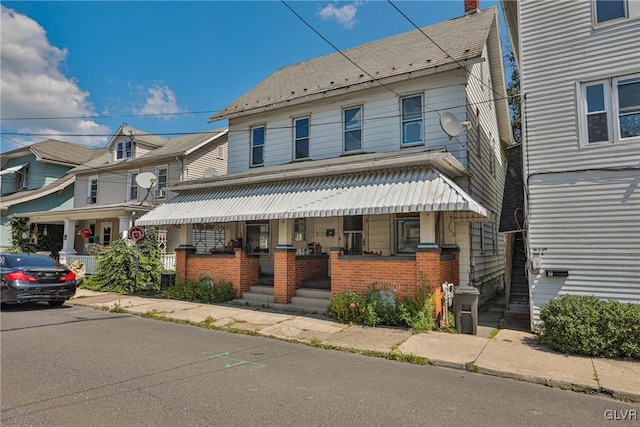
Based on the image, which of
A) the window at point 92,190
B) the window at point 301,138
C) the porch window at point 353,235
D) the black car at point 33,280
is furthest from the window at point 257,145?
the window at point 92,190

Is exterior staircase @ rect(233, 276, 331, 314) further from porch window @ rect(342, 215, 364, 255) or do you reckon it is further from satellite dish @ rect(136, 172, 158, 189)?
satellite dish @ rect(136, 172, 158, 189)

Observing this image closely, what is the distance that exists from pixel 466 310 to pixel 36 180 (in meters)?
30.3

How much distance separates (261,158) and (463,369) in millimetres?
11231

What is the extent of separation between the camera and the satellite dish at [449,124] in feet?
34.4

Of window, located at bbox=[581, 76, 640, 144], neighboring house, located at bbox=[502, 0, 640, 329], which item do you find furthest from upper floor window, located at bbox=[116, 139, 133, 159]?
window, located at bbox=[581, 76, 640, 144]

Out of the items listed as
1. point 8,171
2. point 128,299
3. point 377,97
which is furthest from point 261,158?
point 8,171

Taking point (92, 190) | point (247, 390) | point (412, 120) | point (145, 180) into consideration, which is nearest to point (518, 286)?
point (412, 120)

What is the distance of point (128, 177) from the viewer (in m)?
23.7

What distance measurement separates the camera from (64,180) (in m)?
26.9

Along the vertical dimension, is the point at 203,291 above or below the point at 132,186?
below

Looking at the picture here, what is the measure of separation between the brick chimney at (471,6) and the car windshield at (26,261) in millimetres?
17586

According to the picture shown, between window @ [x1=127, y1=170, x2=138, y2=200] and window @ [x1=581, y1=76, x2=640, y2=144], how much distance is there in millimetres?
22379

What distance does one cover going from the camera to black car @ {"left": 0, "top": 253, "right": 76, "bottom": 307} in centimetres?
1082

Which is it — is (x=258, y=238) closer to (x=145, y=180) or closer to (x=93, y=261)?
(x=145, y=180)
